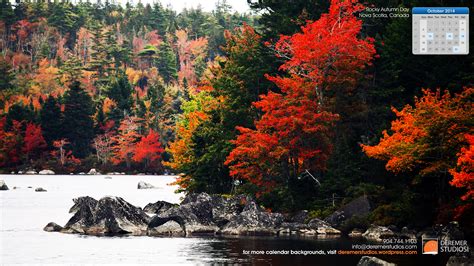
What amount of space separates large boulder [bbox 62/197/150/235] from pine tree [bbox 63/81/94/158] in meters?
87.8

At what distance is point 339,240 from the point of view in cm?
3900

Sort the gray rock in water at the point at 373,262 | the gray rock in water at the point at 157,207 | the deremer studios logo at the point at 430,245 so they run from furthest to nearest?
the gray rock in water at the point at 157,207
the deremer studios logo at the point at 430,245
the gray rock in water at the point at 373,262

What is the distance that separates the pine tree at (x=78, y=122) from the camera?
13175 centimetres

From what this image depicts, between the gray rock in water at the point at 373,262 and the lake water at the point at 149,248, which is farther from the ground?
the gray rock in water at the point at 373,262

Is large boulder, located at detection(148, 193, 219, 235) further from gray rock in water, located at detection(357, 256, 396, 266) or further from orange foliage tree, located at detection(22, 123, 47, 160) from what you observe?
orange foliage tree, located at detection(22, 123, 47, 160)

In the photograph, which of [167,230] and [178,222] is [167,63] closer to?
[178,222]

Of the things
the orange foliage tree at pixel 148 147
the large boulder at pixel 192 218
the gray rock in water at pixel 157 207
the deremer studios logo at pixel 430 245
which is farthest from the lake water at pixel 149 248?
the orange foliage tree at pixel 148 147

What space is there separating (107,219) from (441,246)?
18.0 m

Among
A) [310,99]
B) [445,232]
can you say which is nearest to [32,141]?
[310,99]

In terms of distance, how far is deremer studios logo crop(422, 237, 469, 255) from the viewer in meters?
33.6

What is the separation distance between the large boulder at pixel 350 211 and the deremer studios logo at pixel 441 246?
21.5 feet

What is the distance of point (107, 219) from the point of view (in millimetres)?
44625

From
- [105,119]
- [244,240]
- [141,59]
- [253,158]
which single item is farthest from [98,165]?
[244,240]

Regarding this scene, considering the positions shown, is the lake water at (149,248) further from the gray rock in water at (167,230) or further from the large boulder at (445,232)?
the large boulder at (445,232)
